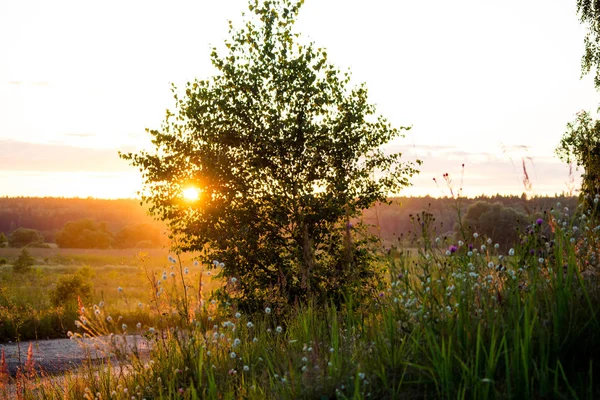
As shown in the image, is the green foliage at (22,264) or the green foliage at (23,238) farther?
the green foliage at (23,238)

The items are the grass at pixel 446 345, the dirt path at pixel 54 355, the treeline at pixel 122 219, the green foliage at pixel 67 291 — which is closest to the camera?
the grass at pixel 446 345

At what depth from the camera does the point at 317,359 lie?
5.45m

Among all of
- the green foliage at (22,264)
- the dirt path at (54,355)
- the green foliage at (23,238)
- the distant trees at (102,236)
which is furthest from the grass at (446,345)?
the green foliage at (23,238)

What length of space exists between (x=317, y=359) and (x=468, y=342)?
1487 millimetres

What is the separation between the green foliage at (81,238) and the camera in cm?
11206

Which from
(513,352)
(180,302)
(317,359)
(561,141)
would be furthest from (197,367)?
(561,141)

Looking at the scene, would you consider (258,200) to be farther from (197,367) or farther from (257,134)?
(197,367)

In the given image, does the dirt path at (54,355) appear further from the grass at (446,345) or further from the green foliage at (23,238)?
the green foliage at (23,238)

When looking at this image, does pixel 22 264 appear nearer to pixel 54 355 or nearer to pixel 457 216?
pixel 54 355

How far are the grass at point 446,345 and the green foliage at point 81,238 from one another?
11128 centimetres

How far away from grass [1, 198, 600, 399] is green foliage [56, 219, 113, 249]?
4381 inches

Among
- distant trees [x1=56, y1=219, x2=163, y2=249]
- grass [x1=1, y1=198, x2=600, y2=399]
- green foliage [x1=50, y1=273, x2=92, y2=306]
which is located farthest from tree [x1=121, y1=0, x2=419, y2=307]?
distant trees [x1=56, y1=219, x2=163, y2=249]

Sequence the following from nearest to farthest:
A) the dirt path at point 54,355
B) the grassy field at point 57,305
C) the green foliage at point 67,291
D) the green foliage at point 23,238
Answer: the grassy field at point 57,305 → the dirt path at point 54,355 → the green foliage at point 67,291 → the green foliage at point 23,238

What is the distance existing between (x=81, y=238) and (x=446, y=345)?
118 metres
